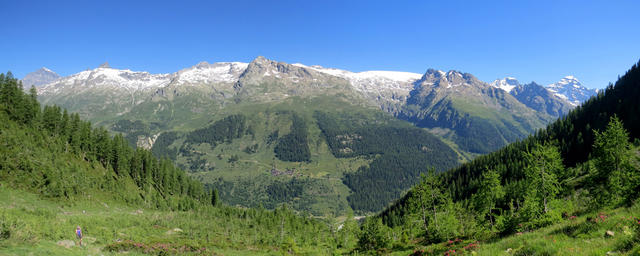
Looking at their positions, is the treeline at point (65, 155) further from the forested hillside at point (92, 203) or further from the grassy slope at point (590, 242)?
the grassy slope at point (590, 242)

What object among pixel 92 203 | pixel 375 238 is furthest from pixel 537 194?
pixel 92 203

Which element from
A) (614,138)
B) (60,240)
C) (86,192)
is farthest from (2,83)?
(614,138)

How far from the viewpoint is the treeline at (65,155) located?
2402 inches

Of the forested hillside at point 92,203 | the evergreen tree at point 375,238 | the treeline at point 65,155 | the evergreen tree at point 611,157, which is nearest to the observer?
the forested hillside at point 92,203

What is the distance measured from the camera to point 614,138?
42.7m

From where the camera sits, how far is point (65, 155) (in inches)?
3359

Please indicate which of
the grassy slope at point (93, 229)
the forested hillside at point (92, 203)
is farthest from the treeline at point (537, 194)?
the forested hillside at point (92, 203)

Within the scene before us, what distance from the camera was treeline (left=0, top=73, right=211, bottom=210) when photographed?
200ft

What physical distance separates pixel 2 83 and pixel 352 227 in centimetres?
11258

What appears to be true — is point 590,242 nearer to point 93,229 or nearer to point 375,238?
point 375,238

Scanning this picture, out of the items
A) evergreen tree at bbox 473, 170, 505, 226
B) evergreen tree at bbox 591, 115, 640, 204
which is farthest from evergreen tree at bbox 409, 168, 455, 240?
evergreen tree at bbox 591, 115, 640, 204

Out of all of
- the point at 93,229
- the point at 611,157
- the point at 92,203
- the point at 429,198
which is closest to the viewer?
the point at 611,157

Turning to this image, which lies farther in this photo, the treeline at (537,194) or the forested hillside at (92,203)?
the forested hillside at (92,203)

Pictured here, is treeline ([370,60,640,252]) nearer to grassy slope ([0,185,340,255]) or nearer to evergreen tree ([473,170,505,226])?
evergreen tree ([473,170,505,226])
